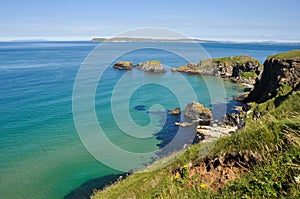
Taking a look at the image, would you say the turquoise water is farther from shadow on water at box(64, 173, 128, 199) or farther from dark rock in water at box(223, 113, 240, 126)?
dark rock in water at box(223, 113, 240, 126)

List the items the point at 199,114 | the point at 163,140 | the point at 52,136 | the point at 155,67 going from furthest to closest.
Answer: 1. the point at 155,67
2. the point at 199,114
3. the point at 52,136
4. the point at 163,140

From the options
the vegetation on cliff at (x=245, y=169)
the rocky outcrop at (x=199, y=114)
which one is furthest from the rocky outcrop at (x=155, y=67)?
the vegetation on cliff at (x=245, y=169)

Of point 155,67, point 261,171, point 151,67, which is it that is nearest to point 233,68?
point 155,67

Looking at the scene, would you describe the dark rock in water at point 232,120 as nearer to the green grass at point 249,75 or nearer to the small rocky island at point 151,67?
the green grass at point 249,75

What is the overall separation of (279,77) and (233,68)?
175 ft

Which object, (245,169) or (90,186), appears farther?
(90,186)

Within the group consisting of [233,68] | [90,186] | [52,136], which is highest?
[233,68]

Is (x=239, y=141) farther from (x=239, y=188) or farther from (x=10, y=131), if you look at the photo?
(x=10, y=131)

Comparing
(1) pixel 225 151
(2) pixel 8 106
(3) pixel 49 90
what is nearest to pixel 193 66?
(3) pixel 49 90

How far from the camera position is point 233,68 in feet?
325

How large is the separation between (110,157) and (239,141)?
25.4 metres

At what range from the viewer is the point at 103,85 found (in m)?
77.1

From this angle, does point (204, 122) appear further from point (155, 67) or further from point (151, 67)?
point (151, 67)

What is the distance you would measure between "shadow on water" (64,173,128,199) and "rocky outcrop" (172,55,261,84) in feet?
234
